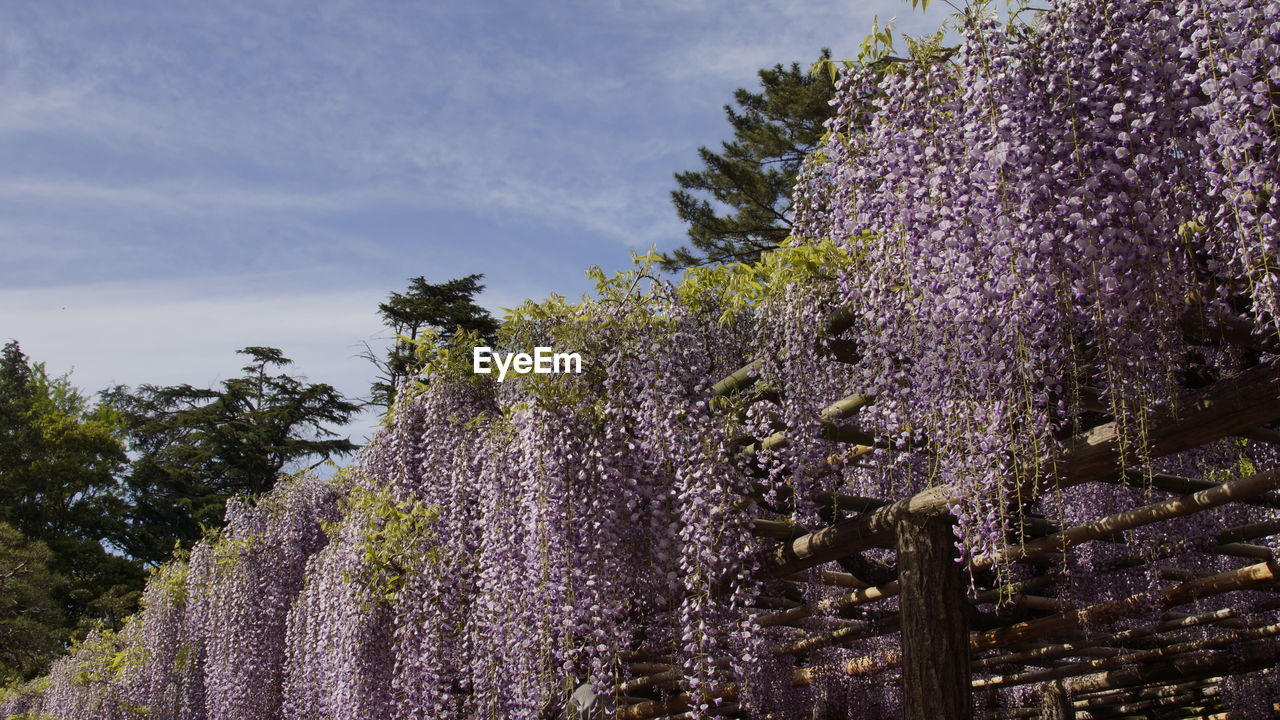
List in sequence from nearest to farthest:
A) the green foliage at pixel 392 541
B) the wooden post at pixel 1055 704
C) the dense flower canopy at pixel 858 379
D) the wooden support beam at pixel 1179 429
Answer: the dense flower canopy at pixel 858 379, the wooden support beam at pixel 1179 429, the green foliage at pixel 392 541, the wooden post at pixel 1055 704

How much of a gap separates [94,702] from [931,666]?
37.3 ft

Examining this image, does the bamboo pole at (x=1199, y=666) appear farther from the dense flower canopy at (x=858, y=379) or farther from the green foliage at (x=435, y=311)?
the green foliage at (x=435, y=311)

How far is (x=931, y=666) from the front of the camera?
14.7 ft

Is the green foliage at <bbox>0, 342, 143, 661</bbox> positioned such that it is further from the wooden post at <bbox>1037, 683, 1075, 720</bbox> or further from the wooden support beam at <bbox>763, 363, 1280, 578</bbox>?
the wooden support beam at <bbox>763, 363, 1280, 578</bbox>

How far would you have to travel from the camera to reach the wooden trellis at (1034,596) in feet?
12.6

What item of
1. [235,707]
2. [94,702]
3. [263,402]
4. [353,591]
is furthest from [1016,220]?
[263,402]

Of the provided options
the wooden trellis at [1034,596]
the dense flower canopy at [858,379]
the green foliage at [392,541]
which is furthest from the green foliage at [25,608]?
the wooden trellis at [1034,596]

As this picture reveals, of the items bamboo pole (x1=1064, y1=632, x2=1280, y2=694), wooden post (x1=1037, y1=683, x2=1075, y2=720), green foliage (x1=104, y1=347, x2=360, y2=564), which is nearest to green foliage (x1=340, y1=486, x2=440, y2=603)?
wooden post (x1=1037, y1=683, x2=1075, y2=720)

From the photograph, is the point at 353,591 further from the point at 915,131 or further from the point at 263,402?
the point at 263,402

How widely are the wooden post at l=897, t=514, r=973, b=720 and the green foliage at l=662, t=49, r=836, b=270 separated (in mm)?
10577

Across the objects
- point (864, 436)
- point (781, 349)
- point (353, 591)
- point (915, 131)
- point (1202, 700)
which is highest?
point (915, 131)

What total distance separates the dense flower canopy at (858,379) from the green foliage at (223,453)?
1479 centimetres

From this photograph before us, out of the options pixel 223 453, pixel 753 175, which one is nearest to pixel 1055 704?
pixel 753 175

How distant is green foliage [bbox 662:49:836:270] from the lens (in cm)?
1519
